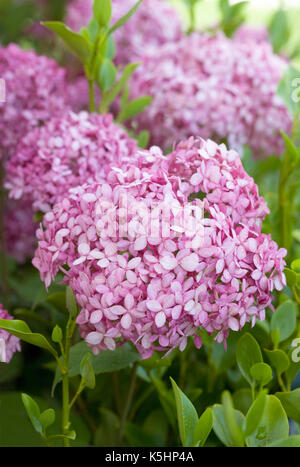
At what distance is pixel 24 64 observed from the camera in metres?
0.79

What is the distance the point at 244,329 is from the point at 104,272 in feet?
0.61

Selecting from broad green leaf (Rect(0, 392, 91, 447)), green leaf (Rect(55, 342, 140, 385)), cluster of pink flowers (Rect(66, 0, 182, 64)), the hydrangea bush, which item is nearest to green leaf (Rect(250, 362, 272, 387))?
the hydrangea bush

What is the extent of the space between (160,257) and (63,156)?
230 mm

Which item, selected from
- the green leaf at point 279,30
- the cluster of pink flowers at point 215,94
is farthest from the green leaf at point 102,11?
the green leaf at point 279,30

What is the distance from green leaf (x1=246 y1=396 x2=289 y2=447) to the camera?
0.45 metres

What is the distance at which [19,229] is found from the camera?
0.90m

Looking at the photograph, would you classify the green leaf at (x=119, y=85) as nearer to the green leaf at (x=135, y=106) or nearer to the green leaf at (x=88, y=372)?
the green leaf at (x=135, y=106)

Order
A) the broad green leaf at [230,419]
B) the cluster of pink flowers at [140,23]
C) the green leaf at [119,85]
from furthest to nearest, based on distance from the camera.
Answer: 1. the cluster of pink flowers at [140,23]
2. the green leaf at [119,85]
3. the broad green leaf at [230,419]

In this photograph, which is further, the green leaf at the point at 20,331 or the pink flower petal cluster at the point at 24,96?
the pink flower petal cluster at the point at 24,96

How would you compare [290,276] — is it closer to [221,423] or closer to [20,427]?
[221,423]

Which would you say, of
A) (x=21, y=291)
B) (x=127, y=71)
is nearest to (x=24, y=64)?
(x=127, y=71)

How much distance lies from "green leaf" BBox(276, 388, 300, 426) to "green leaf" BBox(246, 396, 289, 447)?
0.22 feet

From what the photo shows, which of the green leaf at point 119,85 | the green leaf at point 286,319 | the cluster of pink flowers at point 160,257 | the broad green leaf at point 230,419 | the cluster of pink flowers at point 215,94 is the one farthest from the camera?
the cluster of pink flowers at point 215,94

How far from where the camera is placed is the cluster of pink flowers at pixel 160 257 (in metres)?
0.47
